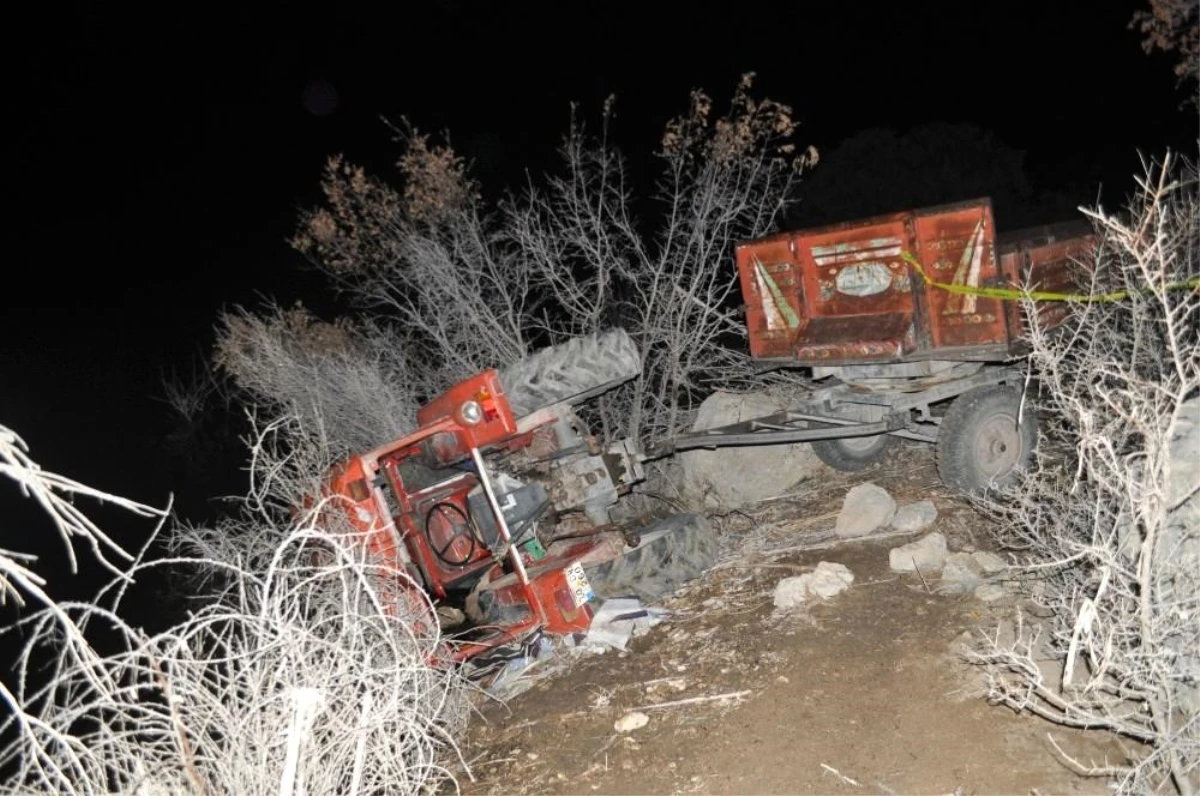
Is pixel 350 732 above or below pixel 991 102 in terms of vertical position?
below

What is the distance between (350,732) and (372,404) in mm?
6804

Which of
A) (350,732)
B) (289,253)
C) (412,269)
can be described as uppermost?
(289,253)

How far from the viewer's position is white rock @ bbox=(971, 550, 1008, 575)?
17.6ft

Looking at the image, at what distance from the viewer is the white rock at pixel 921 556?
5672 mm

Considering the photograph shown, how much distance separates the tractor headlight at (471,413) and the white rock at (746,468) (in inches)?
112

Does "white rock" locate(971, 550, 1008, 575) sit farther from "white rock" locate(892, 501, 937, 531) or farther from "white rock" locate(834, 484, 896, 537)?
"white rock" locate(834, 484, 896, 537)

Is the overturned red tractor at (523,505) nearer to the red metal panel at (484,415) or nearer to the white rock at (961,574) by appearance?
the red metal panel at (484,415)

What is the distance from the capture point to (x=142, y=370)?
2741cm

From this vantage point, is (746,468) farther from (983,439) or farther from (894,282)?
(894,282)

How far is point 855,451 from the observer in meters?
7.91

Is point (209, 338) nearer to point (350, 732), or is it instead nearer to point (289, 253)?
point (289, 253)

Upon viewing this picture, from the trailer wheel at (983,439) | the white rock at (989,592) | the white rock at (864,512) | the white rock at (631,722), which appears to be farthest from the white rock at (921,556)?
the white rock at (631,722)

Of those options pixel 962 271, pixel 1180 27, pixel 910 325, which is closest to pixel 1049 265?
pixel 962 271

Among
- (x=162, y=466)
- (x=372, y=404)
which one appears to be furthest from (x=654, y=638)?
(x=162, y=466)
